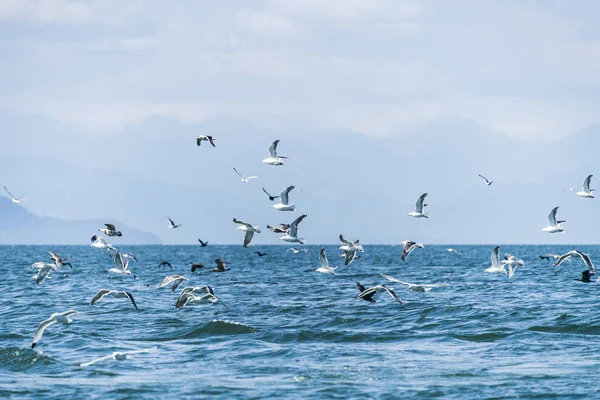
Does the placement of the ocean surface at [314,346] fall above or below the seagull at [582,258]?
below

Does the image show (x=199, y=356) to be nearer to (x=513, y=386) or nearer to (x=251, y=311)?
(x=513, y=386)

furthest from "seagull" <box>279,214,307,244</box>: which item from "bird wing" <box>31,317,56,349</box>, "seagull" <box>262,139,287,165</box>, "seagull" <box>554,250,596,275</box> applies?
"bird wing" <box>31,317,56,349</box>

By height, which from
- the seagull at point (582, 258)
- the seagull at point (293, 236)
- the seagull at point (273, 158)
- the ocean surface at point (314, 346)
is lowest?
the ocean surface at point (314, 346)

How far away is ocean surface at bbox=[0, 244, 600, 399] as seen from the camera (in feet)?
74.5

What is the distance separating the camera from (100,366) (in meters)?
25.7

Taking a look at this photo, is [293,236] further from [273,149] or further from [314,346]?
[314,346]

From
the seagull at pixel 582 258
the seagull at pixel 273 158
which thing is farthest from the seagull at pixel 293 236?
the seagull at pixel 582 258

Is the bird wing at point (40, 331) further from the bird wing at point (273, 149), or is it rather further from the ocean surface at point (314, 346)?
the bird wing at point (273, 149)

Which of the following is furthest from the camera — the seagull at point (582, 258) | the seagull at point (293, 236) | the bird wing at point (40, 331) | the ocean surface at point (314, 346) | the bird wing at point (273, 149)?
the bird wing at point (273, 149)

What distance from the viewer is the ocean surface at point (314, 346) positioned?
74.5ft

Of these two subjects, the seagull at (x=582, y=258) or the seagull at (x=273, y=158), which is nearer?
the seagull at (x=582, y=258)

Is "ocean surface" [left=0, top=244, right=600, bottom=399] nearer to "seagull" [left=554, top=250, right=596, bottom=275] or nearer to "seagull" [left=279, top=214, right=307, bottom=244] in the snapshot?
"seagull" [left=554, top=250, right=596, bottom=275]

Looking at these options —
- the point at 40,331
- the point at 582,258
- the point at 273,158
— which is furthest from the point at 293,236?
the point at 40,331

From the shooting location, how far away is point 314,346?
29.3m
